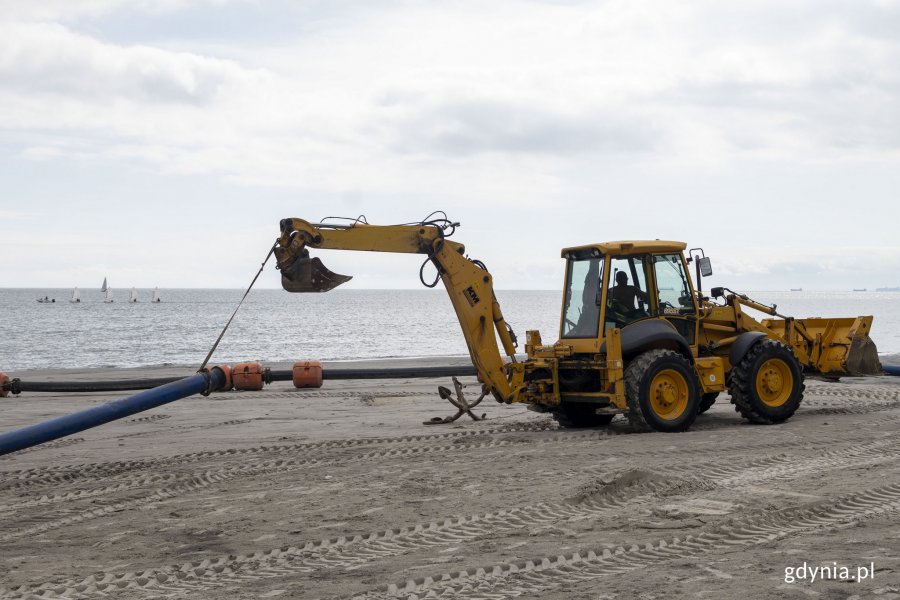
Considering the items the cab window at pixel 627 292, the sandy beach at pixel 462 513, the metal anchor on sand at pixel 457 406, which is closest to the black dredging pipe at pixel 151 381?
the metal anchor on sand at pixel 457 406

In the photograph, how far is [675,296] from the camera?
1209 centimetres

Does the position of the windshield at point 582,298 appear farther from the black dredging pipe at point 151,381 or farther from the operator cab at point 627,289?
the black dredging pipe at point 151,381

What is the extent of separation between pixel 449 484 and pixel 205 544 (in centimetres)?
256

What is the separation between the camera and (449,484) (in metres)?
8.59

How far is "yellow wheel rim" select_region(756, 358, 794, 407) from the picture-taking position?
12414 mm

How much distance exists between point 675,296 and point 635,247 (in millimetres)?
886

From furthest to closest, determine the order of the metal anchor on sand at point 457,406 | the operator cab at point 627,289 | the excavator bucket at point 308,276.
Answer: the metal anchor on sand at point 457,406 < the operator cab at point 627,289 < the excavator bucket at point 308,276

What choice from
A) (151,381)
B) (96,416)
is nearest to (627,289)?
(96,416)

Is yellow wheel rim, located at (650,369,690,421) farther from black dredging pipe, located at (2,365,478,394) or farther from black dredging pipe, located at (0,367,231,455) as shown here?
black dredging pipe, located at (2,365,478,394)

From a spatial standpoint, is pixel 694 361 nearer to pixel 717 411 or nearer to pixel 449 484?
pixel 717 411

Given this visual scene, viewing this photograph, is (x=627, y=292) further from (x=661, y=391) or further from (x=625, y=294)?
(x=661, y=391)

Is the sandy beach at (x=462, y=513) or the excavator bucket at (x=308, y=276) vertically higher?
the excavator bucket at (x=308, y=276)

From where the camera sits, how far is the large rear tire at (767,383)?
479 inches

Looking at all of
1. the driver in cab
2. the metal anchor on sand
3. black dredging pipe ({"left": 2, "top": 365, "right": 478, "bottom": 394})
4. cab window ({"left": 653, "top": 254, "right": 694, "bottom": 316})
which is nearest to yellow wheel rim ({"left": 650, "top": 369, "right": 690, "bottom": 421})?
cab window ({"left": 653, "top": 254, "right": 694, "bottom": 316})
